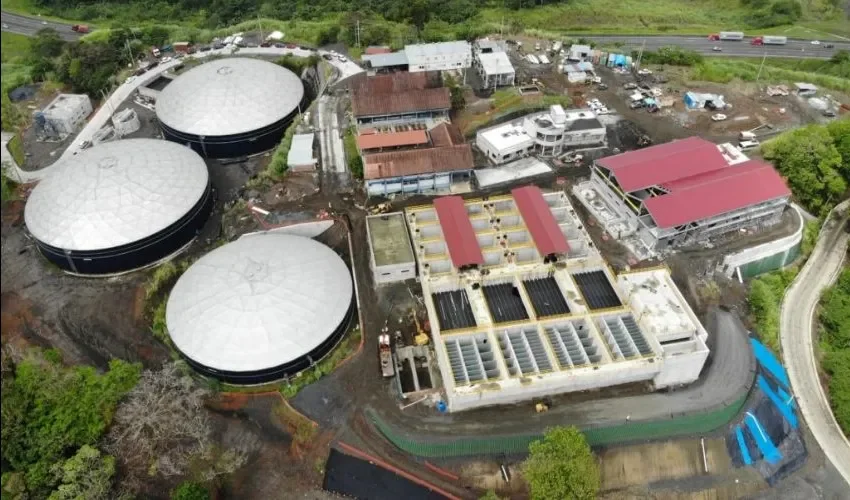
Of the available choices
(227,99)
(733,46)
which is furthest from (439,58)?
(733,46)

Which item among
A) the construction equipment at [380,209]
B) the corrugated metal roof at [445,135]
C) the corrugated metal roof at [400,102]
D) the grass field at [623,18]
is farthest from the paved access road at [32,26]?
the construction equipment at [380,209]

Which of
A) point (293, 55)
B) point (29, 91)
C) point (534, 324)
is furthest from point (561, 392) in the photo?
point (29, 91)

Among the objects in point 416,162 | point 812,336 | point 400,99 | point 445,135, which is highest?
point 400,99

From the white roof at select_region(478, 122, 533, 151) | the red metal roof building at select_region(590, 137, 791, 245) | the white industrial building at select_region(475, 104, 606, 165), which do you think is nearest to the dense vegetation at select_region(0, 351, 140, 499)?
the white industrial building at select_region(475, 104, 606, 165)

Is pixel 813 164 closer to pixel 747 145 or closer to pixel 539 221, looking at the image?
pixel 747 145

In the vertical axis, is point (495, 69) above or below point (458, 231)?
above

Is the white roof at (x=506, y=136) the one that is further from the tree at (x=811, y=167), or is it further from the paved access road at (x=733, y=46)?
the paved access road at (x=733, y=46)

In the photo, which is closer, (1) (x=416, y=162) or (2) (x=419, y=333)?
(2) (x=419, y=333)

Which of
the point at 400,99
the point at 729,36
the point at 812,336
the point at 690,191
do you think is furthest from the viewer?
the point at 729,36
